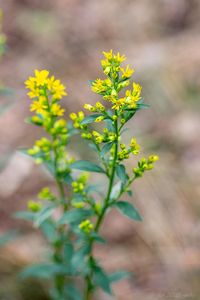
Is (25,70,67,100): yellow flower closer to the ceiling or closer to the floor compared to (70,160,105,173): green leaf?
closer to the ceiling

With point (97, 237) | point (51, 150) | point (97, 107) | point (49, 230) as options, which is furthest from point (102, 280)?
point (97, 107)

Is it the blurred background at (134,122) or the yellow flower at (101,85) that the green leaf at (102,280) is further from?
the yellow flower at (101,85)

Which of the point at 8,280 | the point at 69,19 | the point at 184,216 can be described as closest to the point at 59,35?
the point at 69,19

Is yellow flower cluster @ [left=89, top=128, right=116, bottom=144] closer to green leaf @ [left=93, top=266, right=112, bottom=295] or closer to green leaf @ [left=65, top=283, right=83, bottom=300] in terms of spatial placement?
green leaf @ [left=93, top=266, right=112, bottom=295]

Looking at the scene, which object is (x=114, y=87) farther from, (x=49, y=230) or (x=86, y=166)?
→ (x=49, y=230)

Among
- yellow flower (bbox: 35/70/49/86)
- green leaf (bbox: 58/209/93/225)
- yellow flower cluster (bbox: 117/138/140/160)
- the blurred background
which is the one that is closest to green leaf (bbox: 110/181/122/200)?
green leaf (bbox: 58/209/93/225)
